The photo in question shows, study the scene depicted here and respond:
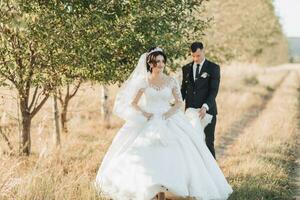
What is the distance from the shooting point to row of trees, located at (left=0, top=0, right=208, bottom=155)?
28.7ft

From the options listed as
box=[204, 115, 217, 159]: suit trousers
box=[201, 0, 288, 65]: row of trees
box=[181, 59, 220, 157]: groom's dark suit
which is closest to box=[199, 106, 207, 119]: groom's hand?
box=[181, 59, 220, 157]: groom's dark suit

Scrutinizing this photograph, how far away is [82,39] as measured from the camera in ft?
30.2

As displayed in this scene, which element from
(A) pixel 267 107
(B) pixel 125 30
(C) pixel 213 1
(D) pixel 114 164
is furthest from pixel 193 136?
(C) pixel 213 1

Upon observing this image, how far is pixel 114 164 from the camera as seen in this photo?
323 inches

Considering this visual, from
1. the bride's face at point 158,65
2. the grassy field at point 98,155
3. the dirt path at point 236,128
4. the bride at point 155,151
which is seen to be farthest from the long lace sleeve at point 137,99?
the dirt path at point 236,128

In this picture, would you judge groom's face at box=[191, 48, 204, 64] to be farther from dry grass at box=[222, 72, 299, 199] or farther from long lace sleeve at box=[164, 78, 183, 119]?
dry grass at box=[222, 72, 299, 199]

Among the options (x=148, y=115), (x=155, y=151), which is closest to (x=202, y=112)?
(x=148, y=115)

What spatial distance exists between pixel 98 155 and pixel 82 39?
11.7 ft

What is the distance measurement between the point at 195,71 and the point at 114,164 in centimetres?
256

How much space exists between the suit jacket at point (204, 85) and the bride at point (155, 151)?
122 cm

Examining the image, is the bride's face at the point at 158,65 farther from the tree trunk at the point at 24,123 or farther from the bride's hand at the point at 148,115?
the tree trunk at the point at 24,123

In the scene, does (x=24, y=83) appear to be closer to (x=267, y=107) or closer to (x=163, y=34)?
(x=163, y=34)

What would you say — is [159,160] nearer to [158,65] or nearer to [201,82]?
[158,65]

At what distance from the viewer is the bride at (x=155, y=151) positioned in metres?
7.79
